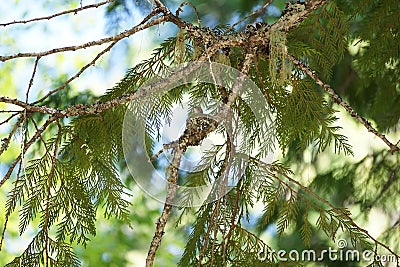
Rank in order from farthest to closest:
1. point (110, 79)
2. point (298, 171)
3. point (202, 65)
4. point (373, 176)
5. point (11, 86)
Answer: point (11, 86), point (110, 79), point (298, 171), point (373, 176), point (202, 65)

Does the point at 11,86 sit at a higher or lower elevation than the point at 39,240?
higher

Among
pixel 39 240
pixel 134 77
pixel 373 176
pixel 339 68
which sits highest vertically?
pixel 339 68

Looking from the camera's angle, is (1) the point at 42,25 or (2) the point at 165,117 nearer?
(2) the point at 165,117

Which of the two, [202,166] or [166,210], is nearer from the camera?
[166,210]

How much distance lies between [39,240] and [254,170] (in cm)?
29

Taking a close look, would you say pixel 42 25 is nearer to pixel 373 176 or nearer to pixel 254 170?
pixel 373 176

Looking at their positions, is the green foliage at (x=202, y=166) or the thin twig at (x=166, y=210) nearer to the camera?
the thin twig at (x=166, y=210)

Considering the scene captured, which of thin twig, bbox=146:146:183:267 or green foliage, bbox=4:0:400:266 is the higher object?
green foliage, bbox=4:0:400:266

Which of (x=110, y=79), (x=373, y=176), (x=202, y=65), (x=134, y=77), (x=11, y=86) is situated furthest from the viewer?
(x=11, y=86)

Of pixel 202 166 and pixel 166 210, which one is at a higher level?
pixel 202 166

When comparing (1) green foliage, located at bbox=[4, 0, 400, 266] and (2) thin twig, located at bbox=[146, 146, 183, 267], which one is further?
(1) green foliage, located at bbox=[4, 0, 400, 266]

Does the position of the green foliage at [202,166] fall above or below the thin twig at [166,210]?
above

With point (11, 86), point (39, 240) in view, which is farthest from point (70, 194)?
point (11, 86)

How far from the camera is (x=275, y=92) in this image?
0.86 metres
